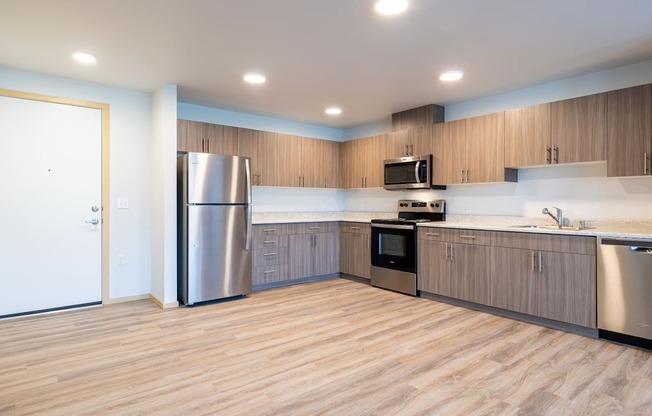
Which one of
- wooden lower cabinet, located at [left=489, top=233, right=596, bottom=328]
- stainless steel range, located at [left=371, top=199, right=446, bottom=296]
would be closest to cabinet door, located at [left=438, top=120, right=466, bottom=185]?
stainless steel range, located at [left=371, top=199, right=446, bottom=296]

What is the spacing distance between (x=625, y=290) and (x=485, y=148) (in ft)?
6.00

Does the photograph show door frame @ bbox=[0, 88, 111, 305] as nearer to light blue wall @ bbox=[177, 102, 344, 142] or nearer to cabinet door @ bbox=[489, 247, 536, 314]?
light blue wall @ bbox=[177, 102, 344, 142]

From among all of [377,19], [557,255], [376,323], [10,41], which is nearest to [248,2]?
[377,19]

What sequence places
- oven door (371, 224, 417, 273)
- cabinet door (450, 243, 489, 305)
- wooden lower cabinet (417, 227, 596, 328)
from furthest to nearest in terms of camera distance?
oven door (371, 224, 417, 273), cabinet door (450, 243, 489, 305), wooden lower cabinet (417, 227, 596, 328)

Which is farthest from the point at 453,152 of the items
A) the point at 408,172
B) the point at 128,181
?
the point at 128,181

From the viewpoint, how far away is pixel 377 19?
2480 millimetres

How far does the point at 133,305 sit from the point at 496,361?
11.6 feet

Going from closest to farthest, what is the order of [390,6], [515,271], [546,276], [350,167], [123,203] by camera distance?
[390,6] < [546,276] < [515,271] < [123,203] < [350,167]

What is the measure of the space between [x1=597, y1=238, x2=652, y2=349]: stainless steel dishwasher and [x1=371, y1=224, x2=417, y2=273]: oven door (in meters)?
1.82

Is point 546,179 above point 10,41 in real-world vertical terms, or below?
below

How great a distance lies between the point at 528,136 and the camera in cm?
367

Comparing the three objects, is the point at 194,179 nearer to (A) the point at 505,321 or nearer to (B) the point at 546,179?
(A) the point at 505,321

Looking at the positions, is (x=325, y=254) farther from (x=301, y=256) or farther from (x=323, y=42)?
(x=323, y=42)

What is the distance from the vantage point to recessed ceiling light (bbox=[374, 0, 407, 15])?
2.26 m
